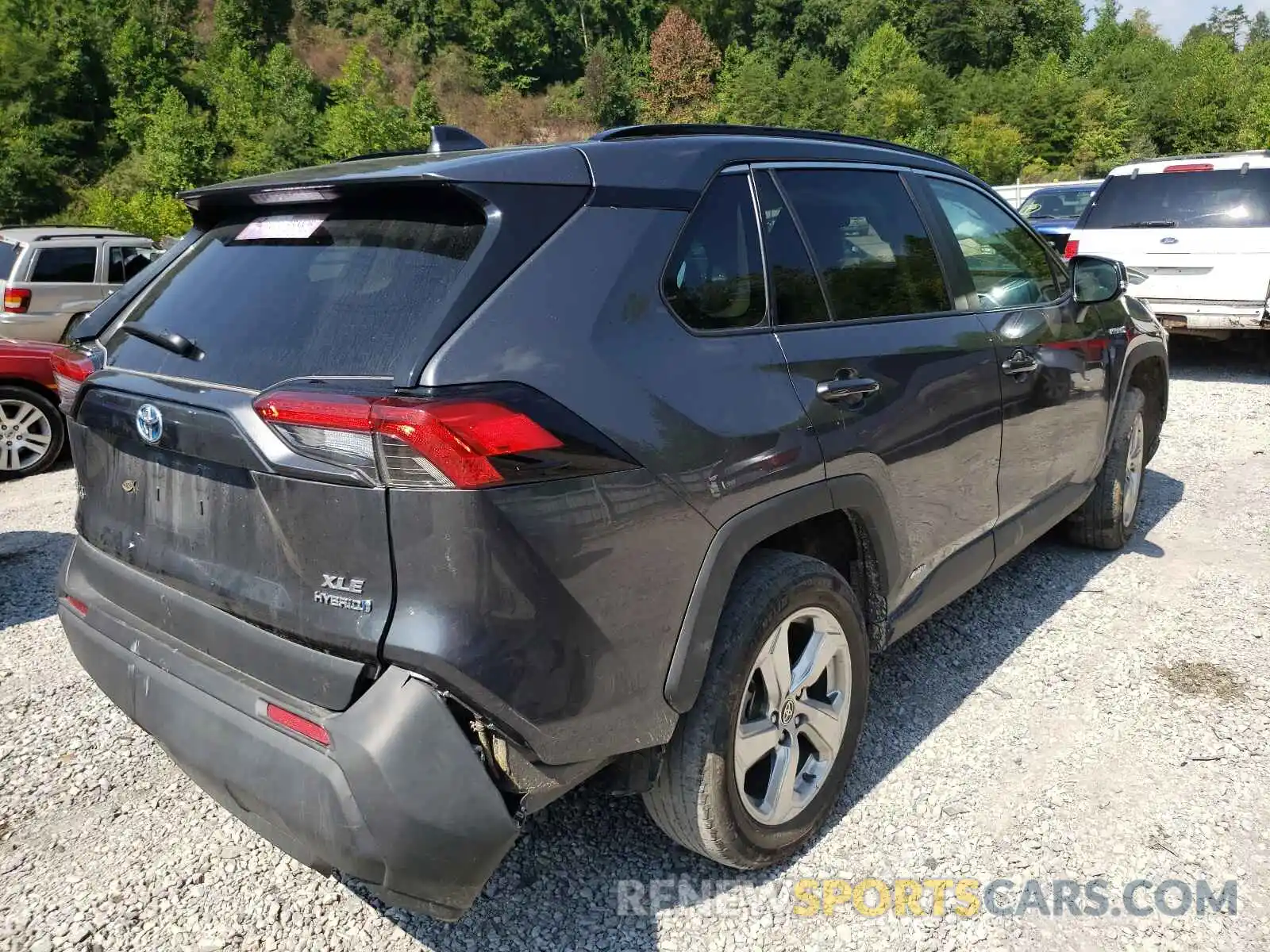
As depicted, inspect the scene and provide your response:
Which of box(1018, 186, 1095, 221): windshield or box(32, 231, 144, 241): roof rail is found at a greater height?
box(1018, 186, 1095, 221): windshield

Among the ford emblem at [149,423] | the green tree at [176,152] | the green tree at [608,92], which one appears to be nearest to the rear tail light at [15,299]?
the ford emblem at [149,423]

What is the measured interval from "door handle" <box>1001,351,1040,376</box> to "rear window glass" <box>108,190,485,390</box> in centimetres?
215

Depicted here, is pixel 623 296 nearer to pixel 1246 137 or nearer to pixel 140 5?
pixel 1246 137

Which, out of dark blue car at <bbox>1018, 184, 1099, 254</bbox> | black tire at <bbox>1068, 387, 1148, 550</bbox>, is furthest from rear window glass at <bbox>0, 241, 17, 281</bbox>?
dark blue car at <bbox>1018, 184, 1099, 254</bbox>

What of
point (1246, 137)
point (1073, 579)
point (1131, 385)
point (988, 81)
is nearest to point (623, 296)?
point (1073, 579)

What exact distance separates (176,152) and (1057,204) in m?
43.0

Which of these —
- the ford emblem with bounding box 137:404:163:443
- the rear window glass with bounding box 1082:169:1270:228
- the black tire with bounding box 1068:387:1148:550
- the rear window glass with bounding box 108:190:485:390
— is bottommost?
the black tire with bounding box 1068:387:1148:550

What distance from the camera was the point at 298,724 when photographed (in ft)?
5.98

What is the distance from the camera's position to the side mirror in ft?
12.7

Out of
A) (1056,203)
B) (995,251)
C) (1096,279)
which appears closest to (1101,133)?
(1056,203)

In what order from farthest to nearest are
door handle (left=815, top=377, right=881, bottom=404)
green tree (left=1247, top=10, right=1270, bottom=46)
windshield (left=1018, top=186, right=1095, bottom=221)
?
→ green tree (left=1247, top=10, right=1270, bottom=46) → windshield (left=1018, top=186, right=1095, bottom=221) → door handle (left=815, top=377, right=881, bottom=404)

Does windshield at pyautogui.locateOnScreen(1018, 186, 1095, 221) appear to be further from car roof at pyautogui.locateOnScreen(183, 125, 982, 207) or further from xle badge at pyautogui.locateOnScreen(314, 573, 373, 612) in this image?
xle badge at pyautogui.locateOnScreen(314, 573, 373, 612)

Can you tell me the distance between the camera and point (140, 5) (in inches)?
2655

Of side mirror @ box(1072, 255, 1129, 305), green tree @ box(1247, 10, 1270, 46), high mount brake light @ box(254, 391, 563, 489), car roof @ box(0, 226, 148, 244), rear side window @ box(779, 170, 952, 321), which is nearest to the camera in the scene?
high mount brake light @ box(254, 391, 563, 489)
